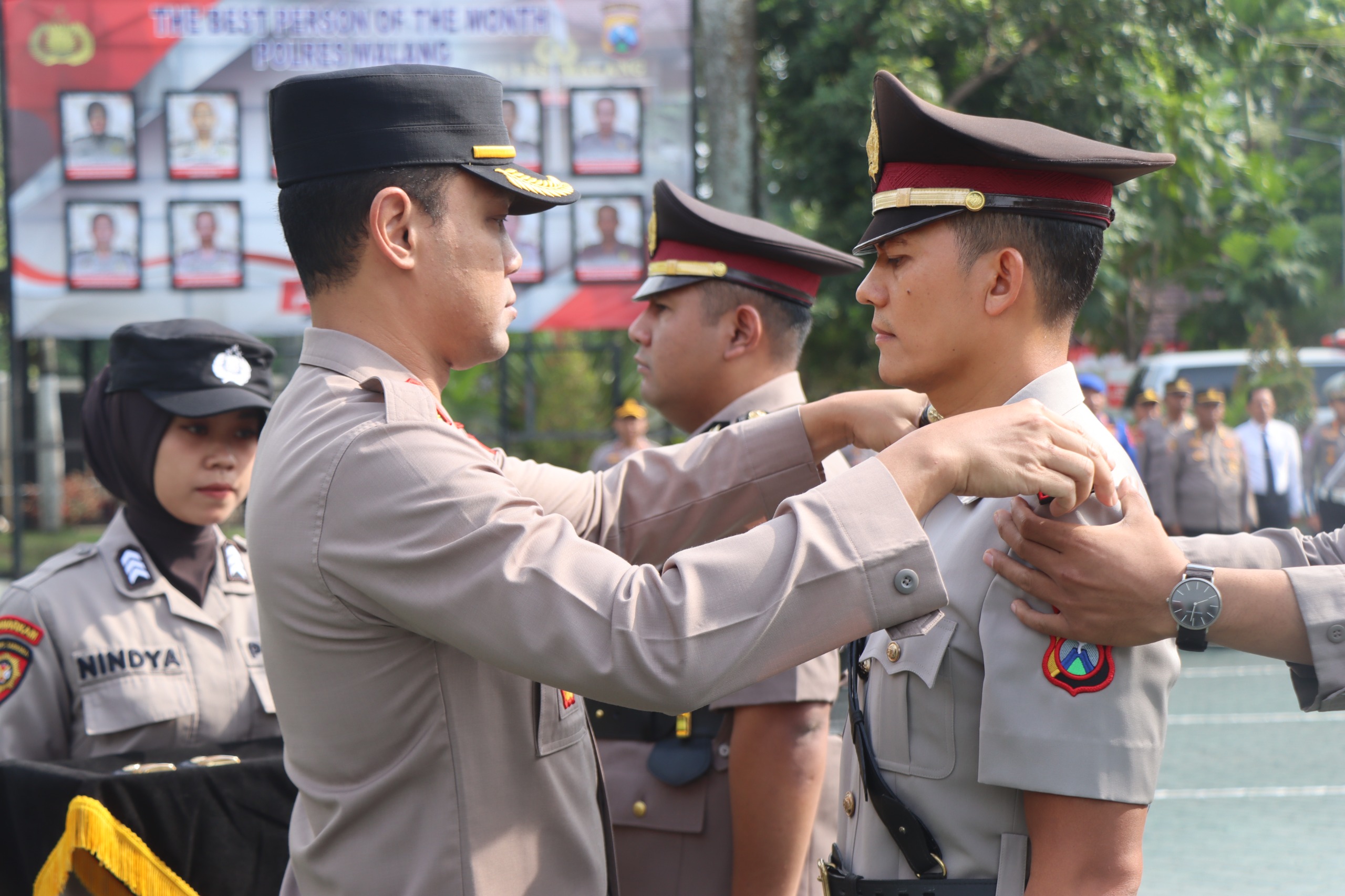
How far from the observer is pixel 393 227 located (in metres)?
1.71

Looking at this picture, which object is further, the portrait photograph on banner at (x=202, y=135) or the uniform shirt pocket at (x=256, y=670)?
the portrait photograph on banner at (x=202, y=135)

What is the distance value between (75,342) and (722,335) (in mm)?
24491

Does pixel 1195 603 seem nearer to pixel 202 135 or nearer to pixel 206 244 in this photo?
pixel 206 244

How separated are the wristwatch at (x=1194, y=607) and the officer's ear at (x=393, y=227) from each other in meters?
1.17

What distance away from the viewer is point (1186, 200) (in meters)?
11.5

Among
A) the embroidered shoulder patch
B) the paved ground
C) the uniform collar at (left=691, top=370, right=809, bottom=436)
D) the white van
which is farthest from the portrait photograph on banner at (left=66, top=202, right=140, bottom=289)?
the white van

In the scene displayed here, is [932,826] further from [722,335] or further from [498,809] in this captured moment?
[722,335]

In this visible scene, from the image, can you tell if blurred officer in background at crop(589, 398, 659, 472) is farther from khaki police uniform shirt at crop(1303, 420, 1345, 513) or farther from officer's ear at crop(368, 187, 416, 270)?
officer's ear at crop(368, 187, 416, 270)

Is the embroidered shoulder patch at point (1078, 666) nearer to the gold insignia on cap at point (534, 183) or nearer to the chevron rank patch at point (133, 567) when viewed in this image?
the gold insignia on cap at point (534, 183)

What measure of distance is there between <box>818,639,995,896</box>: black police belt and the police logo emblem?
1795 millimetres

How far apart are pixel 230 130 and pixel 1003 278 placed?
27.1 ft

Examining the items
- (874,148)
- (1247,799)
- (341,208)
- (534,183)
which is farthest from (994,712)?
(1247,799)

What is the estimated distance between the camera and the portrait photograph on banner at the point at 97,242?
8797mm

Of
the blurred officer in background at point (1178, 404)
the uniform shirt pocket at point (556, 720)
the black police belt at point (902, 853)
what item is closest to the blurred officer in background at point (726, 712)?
the black police belt at point (902, 853)
